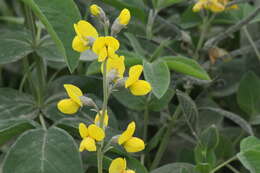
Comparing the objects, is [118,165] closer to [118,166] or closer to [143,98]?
[118,166]

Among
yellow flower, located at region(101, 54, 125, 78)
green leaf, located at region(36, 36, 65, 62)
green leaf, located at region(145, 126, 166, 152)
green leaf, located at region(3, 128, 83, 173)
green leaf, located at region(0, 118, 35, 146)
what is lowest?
green leaf, located at region(145, 126, 166, 152)

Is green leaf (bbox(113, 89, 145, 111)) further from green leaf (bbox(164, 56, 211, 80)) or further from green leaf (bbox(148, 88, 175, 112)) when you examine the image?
green leaf (bbox(164, 56, 211, 80))

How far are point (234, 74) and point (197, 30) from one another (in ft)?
0.95

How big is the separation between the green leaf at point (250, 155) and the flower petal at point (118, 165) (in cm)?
A: 25

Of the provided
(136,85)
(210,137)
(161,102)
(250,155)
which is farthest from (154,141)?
(136,85)

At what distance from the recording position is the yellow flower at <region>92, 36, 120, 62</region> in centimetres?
85

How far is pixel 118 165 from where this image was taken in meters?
0.90

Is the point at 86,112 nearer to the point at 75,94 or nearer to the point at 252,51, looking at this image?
the point at 75,94

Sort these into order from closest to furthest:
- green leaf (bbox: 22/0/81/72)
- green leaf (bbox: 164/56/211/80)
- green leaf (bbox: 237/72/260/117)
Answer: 1. green leaf (bbox: 22/0/81/72)
2. green leaf (bbox: 164/56/211/80)
3. green leaf (bbox: 237/72/260/117)

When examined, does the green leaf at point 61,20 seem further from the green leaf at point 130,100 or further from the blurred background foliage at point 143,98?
the green leaf at point 130,100

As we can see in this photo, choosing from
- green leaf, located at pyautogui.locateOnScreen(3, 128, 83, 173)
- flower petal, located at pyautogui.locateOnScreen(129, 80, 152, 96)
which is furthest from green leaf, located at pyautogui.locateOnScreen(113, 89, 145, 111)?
flower petal, located at pyautogui.locateOnScreen(129, 80, 152, 96)

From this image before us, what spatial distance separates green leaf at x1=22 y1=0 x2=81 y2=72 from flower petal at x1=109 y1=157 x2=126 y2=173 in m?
0.17

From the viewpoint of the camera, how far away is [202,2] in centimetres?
132

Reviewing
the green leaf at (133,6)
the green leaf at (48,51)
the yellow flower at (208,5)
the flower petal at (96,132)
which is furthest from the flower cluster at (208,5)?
the flower petal at (96,132)
